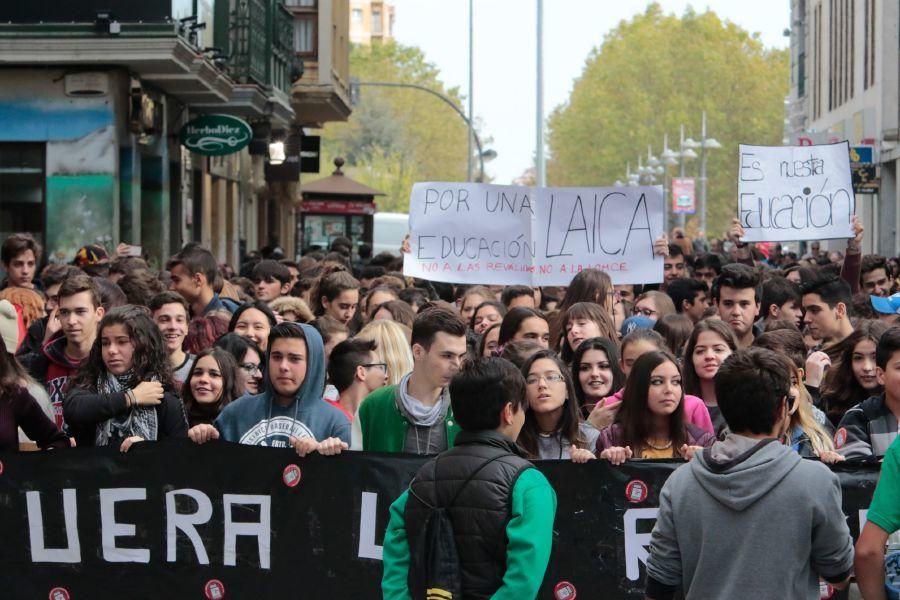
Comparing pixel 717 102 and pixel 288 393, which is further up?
pixel 717 102

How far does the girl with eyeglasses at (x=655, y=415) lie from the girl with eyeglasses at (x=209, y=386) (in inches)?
76.2

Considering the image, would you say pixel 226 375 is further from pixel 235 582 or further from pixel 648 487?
pixel 648 487

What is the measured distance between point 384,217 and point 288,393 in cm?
3762

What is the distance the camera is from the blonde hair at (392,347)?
8.06 meters

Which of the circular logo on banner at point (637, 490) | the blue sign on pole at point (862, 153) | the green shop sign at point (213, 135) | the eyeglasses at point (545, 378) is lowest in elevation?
the circular logo on banner at point (637, 490)

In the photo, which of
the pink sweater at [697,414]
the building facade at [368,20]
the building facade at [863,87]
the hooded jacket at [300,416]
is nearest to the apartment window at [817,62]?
the building facade at [863,87]

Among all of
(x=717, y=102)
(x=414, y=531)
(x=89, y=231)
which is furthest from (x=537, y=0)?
(x=717, y=102)

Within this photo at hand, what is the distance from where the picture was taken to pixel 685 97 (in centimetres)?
A: 9512

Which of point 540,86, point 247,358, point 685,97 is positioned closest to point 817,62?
point 685,97

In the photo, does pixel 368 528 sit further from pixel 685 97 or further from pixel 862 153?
pixel 685 97

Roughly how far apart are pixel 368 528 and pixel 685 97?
90.4 meters

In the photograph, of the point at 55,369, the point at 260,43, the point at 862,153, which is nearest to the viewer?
the point at 55,369

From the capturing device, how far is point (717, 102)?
9494 centimetres

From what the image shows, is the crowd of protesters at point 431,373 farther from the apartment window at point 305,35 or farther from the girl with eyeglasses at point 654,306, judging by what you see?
the apartment window at point 305,35
